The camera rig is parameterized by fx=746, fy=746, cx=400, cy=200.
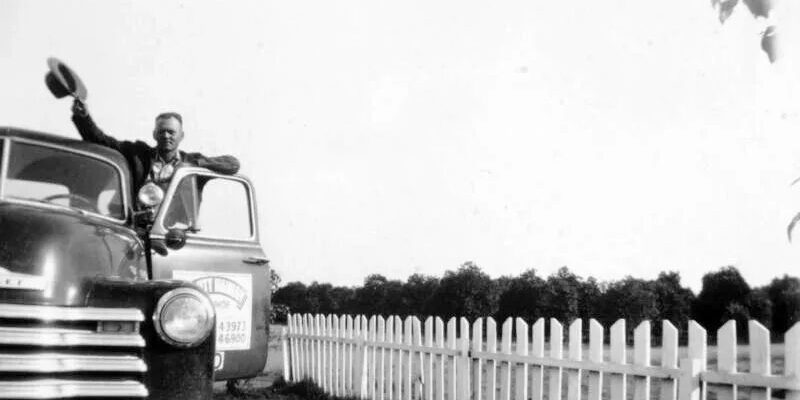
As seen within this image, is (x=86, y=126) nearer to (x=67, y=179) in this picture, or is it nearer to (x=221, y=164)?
(x=67, y=179)

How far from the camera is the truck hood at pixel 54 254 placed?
A: 2879 millimetres

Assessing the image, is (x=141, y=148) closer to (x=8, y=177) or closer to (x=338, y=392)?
(x=8, y=177)

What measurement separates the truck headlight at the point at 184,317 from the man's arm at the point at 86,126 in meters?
1.91

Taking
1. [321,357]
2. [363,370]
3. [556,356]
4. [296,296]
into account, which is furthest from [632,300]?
[296,296]

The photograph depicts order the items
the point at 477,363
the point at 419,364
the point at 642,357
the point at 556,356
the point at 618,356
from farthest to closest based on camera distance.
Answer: the point at 419,364 < the point at 477,363 < the point at 556,356 < the point at 618,356 < the point at 642,357

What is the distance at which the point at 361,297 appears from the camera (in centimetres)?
3797

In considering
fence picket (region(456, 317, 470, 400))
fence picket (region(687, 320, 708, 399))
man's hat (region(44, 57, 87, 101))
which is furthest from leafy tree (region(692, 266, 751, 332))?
man's hat (region(44, 57, 87, 101))

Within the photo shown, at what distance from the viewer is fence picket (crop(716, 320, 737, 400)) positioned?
475 centimetres

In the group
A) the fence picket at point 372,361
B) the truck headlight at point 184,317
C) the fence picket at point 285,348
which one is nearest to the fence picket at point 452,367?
the fence picket at point 372,361

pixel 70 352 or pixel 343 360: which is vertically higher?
pixel 70 352

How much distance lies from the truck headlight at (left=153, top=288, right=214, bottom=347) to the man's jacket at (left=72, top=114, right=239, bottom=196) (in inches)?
59.1

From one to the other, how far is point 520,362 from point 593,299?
18.6 m

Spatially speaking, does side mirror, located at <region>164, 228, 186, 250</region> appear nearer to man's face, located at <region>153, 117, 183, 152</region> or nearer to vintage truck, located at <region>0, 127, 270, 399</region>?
vintage truck, located at <region>0, 127, 270, 399</region>

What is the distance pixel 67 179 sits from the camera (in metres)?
4.14
